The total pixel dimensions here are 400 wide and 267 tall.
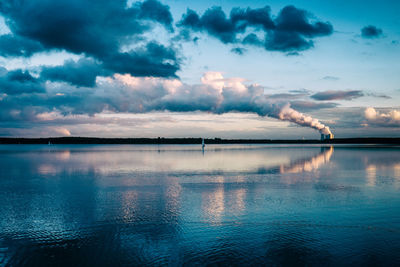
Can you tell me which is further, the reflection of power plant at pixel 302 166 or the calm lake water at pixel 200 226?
the reflection of power plant at pixel 302 166

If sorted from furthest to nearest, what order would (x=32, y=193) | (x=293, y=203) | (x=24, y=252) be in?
(x=32, y=193) → (x=293, y=203) → (x=24, y=252)

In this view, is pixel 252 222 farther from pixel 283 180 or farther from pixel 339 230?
pixel 283 180

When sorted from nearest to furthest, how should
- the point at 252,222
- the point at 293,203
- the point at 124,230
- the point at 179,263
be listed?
the point at 179,263
the point at 124,230
the point at 252,222
the point at 293,203

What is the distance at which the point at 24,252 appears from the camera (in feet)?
31.9

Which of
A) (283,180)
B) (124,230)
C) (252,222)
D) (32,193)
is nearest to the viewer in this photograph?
(124,230)

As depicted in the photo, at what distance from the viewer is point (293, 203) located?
16625 mm

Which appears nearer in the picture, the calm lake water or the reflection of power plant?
the calm lake water

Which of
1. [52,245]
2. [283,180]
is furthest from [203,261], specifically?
[283,180]

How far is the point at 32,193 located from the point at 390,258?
19.2 meters

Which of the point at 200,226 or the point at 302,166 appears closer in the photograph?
the point at 200,226

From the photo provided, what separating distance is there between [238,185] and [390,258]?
45.1 feet

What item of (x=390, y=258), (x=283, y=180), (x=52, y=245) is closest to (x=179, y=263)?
(x=52, y=245)

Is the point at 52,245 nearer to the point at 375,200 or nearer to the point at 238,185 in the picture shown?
the point at 238,185

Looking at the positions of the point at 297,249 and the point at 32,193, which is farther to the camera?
the point at 32,193
